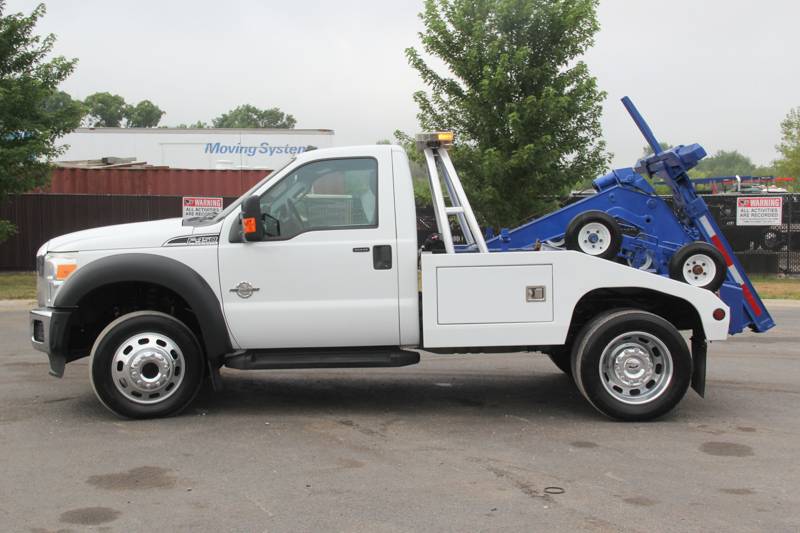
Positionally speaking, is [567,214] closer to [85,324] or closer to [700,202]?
[700,202]

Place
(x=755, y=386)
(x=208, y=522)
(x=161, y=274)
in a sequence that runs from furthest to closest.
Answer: (x=755, y=386) → (x=161, y=274) → (x=208, y=522)

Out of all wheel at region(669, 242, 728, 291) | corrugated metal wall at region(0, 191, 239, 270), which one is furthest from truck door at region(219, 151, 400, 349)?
corrugated metal wall at region(0, 191, 239, 270)

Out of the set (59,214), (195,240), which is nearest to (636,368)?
(195,240)

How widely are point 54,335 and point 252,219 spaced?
182 centimetres

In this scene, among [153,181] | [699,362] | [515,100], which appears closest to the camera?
[699,362]

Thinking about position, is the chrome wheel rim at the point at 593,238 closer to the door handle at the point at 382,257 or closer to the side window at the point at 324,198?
the door handle at the point at 382,257

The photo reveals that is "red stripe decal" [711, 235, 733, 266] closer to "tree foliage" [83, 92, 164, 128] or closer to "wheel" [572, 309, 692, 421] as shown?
"wheel" [572, 309, 692, 421]

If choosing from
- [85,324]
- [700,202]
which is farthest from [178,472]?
[700,202]

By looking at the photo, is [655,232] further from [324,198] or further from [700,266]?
[324,198]

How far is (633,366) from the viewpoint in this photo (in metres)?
6.65

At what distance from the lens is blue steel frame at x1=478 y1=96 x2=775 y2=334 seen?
7.22 m

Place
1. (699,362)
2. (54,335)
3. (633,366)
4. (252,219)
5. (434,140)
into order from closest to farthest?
(252,219), (54,335), (633,366), (699,362), (434,140)

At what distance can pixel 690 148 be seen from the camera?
7379 mm

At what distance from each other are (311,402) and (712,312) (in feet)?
11.5
